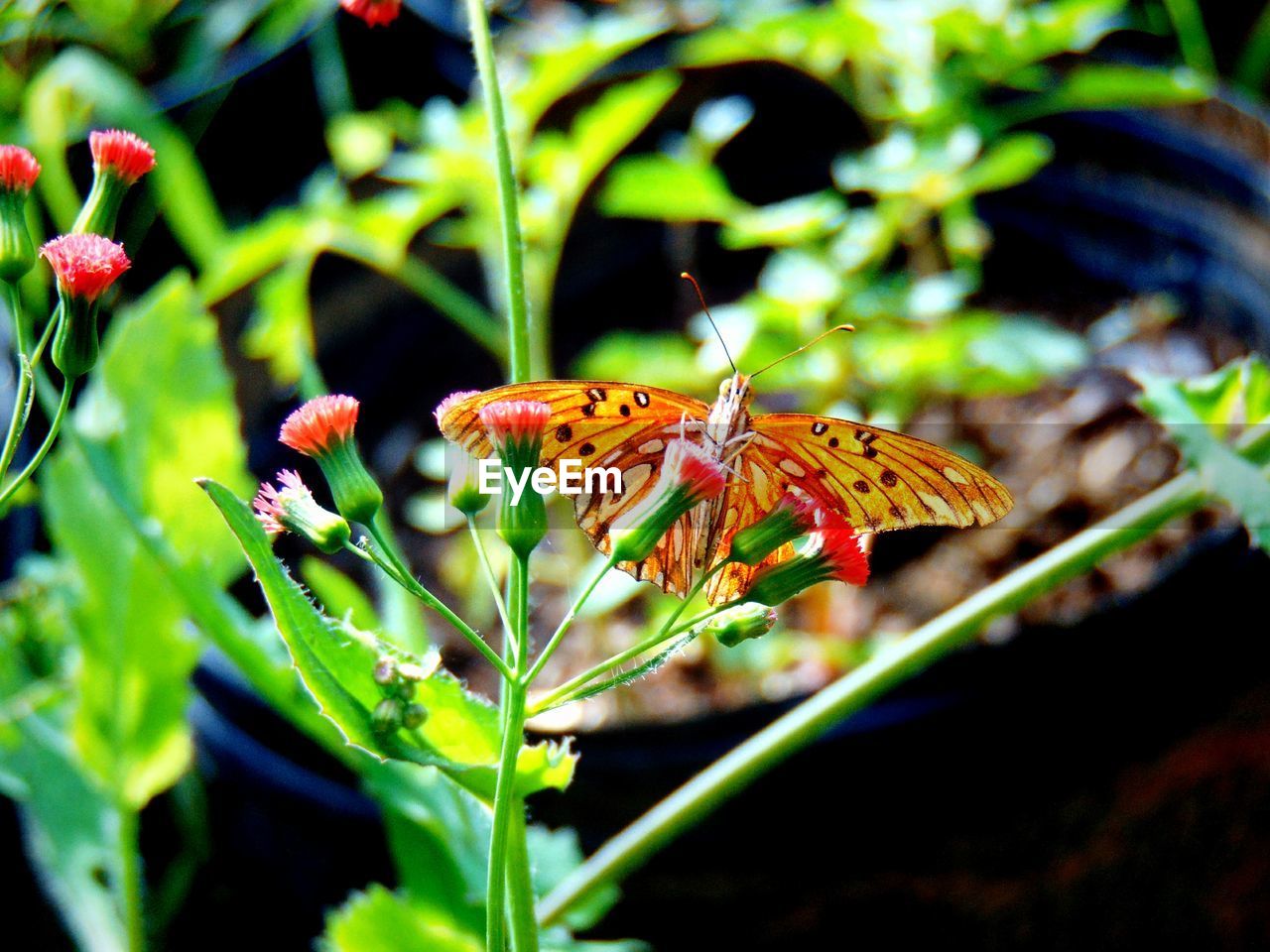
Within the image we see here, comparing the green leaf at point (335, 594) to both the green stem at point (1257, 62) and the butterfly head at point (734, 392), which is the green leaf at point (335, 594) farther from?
the green stem at point (1257, 62)

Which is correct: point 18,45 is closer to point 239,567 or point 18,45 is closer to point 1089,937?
point 239,567

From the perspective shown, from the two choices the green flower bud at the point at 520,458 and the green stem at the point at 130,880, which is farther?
the green stem at the point at 130,880

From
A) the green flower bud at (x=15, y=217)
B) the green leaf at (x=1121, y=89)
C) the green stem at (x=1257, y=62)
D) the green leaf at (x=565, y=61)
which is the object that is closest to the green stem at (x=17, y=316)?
the green flower bud at (x=15, y=217)

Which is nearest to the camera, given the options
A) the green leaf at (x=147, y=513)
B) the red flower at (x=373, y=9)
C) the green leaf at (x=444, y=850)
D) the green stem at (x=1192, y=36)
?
the red flower at (x=373, y=9)

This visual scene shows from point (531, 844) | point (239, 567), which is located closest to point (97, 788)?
point (239, 567)

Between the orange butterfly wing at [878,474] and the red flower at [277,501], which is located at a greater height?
the red flower at [277,501]

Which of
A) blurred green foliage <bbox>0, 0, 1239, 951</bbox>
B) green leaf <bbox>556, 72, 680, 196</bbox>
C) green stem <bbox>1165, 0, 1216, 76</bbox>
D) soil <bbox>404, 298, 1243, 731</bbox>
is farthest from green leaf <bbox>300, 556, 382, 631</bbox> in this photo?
green stem <bbox>1165, 0, 1216, 76</bbox>

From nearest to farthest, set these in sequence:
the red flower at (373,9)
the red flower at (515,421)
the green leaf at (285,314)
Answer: the red flower at (515,421), the red flower at (373,9), the green leaf at (285,314)
